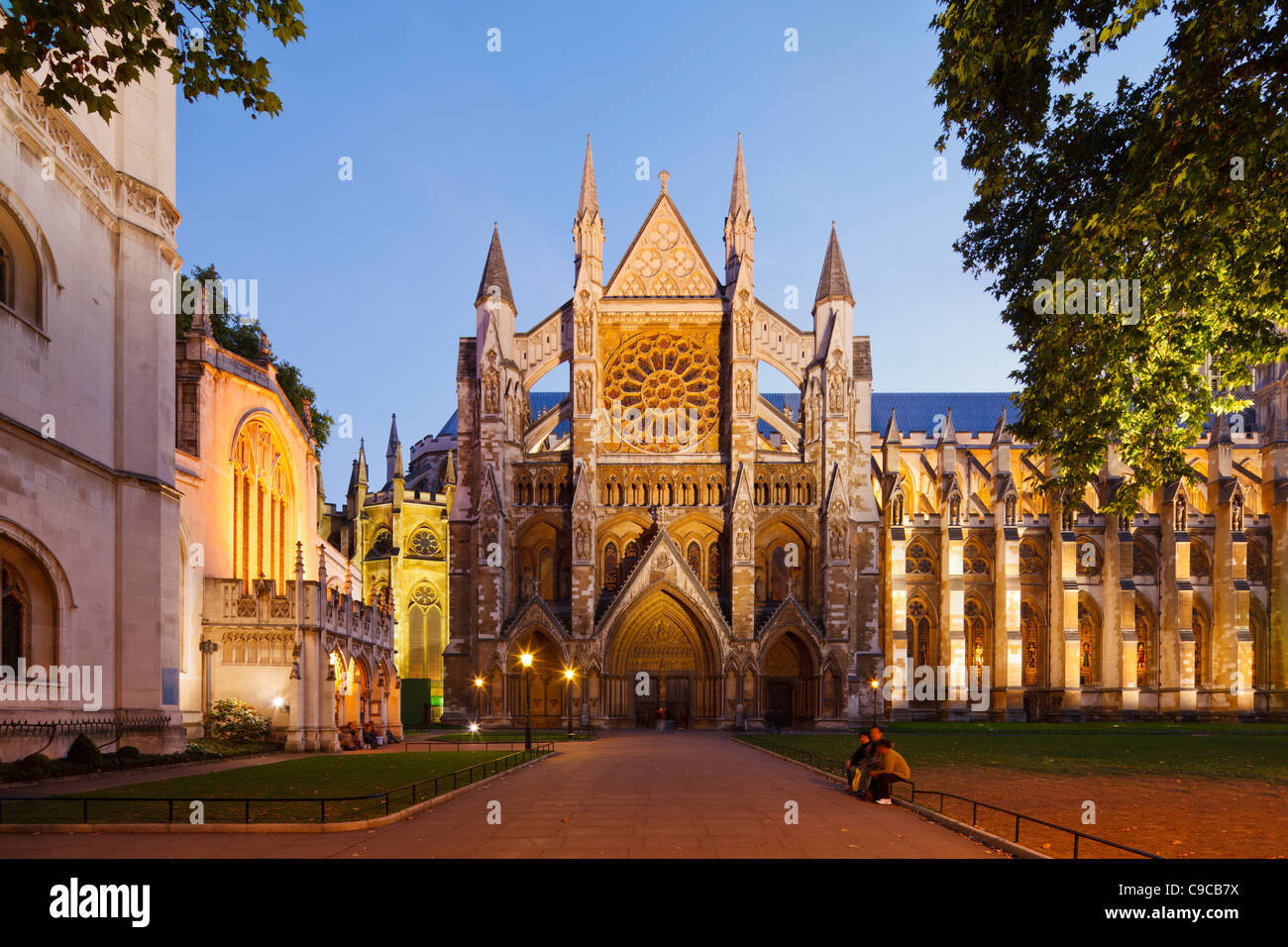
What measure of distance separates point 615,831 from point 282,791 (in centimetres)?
630

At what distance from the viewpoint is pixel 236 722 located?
27125mm

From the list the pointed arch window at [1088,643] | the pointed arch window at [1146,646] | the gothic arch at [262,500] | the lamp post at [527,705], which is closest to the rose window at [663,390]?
the lamp post at [527,705]

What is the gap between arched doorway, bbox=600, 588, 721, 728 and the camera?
4600 centimetres

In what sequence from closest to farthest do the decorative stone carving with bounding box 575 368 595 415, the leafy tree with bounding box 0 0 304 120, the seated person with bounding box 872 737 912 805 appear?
the leafy tree with bounding box 0 0 304 120 → the seated person with bounding box 872 737 912 805 → the decorative stone carving with bounding box 575 368 595 415

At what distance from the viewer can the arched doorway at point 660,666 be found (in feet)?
151

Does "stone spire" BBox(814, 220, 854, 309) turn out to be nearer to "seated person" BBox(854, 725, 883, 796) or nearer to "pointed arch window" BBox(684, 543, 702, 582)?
"pointed arch window" BBox(684, 543, 702, 582)

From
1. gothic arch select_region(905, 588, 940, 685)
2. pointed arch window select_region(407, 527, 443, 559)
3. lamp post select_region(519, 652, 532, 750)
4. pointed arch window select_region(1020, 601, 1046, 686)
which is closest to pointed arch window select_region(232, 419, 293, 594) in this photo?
lamp post select_region(519, 652, 532, 750)

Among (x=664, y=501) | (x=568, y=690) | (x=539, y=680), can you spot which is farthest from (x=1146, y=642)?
(x=539, y=680)

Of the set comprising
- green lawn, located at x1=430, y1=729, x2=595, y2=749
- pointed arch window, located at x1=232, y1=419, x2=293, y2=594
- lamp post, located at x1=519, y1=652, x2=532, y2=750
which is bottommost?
green lawn, located at x1=430, y1=729, x2=595, y2=749

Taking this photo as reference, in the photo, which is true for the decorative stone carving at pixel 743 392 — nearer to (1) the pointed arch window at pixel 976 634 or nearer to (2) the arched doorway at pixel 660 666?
(2) the arched doorway at pixel 660 666

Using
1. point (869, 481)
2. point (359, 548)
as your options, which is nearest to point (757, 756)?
point (869, 481)

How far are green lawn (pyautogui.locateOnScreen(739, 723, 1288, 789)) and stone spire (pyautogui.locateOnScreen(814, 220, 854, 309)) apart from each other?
67.1 ft

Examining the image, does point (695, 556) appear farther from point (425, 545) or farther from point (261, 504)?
point (261, 504)

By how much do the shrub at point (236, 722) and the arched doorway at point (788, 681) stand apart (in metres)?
24.3
